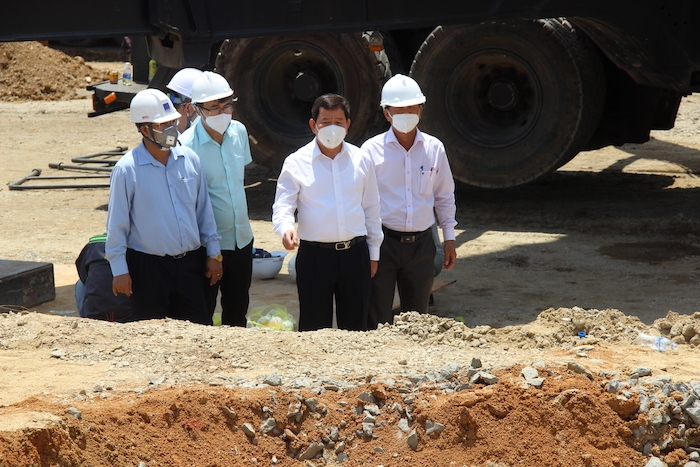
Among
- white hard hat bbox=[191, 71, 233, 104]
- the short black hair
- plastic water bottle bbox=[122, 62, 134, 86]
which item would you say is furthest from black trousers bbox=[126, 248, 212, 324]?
plastic water bottle bbox=[122, 62, 134, 86]

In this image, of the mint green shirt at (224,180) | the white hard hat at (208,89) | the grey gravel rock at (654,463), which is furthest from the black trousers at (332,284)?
the grey gravel rock at (654,463)

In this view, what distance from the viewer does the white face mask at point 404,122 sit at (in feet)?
20.2

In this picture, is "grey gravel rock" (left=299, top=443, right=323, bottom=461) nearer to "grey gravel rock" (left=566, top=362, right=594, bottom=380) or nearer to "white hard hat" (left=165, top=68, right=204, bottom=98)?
"grey gravel rock" (left=566, top=362, right=594, bottom=380)

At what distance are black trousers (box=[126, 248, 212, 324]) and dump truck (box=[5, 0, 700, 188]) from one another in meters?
2.91

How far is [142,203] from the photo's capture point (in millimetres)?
5648

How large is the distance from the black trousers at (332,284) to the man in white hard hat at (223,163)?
54 cm

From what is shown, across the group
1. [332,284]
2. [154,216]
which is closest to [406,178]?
[332,284]

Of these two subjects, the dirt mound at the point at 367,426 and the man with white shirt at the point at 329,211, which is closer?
the dirt mound at the point at 367,426

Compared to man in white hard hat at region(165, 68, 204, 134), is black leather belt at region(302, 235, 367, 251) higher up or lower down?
lower down

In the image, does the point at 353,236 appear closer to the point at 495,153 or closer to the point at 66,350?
the point at 66,350

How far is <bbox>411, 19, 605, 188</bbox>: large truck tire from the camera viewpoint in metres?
9.73

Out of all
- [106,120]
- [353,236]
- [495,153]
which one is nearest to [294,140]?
[495,153]

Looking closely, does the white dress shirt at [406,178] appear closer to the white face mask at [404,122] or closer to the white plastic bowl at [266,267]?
the white face mask at [404,122]

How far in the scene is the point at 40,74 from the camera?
68.9ft
